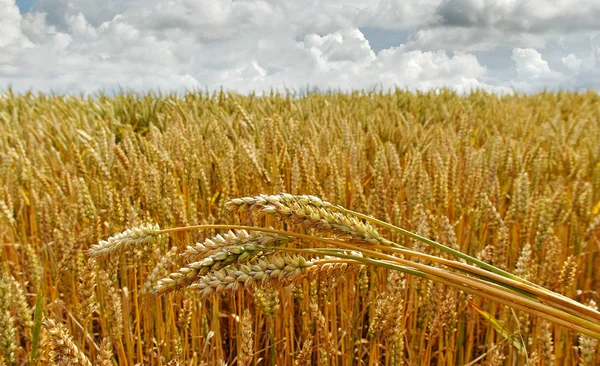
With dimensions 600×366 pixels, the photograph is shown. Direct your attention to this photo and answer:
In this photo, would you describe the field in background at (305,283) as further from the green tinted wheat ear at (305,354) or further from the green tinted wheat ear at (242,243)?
the green tinted wheat ear at (242,243)

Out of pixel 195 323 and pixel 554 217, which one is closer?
pixel 195 323

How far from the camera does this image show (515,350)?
1.16m

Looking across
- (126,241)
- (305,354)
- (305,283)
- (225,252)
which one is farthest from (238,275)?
(305,283)

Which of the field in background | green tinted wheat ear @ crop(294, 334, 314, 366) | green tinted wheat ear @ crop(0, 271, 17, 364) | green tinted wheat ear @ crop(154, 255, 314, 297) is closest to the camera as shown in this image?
green tinted wheat ear @ crop(154, 255, 314, 297)

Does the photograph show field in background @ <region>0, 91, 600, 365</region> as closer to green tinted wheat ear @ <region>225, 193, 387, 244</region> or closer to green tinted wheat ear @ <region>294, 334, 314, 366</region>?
green tinted wheat ear @ <region>294, 334, 314, 366</region>

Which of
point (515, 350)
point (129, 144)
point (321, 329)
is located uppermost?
point (129, 144)

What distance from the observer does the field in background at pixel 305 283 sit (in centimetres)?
99

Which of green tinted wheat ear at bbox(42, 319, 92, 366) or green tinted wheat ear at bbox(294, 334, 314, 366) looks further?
green tinted wheat ear at bbox(294, 334, 314, 366)

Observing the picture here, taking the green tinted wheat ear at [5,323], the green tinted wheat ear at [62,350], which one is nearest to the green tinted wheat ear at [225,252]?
the green tinted wheat ear at [62,350]

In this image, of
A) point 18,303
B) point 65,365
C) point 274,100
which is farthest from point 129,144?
point 274,100

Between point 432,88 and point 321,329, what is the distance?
543 centimetres

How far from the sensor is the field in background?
99 cm

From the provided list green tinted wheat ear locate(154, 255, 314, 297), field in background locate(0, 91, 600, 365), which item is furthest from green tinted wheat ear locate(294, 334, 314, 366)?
green tinted wheat ear locate(154, 255, 314, 297)

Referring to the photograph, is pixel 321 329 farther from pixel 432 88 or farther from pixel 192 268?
pixel 432 88
